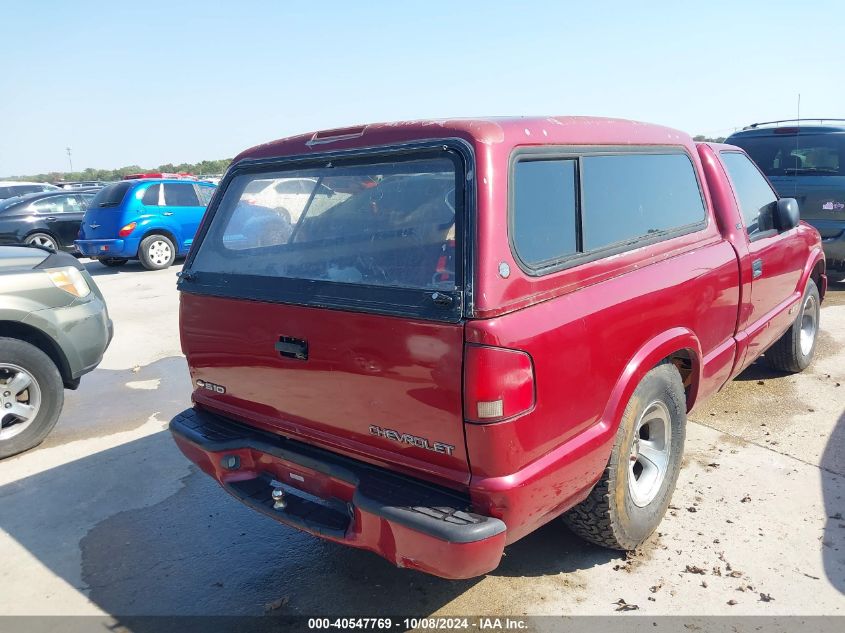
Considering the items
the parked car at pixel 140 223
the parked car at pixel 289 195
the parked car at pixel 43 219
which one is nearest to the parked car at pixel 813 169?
the parked car at pixel 289 195

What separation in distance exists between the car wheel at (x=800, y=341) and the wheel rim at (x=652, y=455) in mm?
2501

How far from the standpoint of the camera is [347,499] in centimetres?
255

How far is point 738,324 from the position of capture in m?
3.89

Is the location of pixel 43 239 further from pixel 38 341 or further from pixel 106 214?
pixel 38 341

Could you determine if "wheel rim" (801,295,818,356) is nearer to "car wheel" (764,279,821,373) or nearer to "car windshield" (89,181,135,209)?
"car wheel" (764,279,821,373)

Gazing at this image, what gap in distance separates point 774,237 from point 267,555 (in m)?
3.70

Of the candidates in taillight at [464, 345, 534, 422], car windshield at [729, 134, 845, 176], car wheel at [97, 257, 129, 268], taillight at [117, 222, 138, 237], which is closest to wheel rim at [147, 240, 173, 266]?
taillight at [117, 222, 138, 237]

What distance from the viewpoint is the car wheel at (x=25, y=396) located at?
172 inches

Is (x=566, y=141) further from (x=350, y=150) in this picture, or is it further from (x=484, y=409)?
(x=484, y=409)

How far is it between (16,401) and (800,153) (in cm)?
828

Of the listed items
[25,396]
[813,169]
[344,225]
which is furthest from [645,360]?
[813,169]

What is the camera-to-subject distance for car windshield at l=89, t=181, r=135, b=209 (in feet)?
39.9

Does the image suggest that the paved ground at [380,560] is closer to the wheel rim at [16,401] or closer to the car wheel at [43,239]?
the wheel rim at [16,401]

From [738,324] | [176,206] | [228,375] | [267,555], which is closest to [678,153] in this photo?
[738,324]
